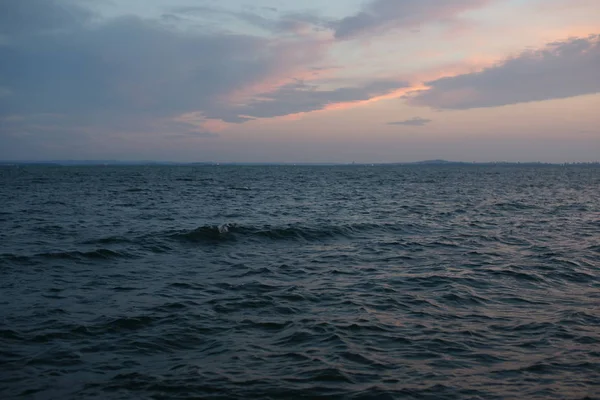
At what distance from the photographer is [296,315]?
37.0 ft

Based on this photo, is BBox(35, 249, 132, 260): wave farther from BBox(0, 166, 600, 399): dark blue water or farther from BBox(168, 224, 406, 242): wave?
BBox(168, 224, 406, 242): wave

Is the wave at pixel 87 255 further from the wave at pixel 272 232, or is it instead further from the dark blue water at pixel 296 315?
the wave at pixel 272 232

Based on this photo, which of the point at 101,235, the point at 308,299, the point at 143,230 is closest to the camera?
the point at 308,299

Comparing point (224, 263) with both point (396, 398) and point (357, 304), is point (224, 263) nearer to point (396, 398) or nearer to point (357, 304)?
point (357, 304)

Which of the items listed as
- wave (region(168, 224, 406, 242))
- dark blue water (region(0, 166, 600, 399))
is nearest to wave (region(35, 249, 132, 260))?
dark blue water (region(0, 166, 600, 399))

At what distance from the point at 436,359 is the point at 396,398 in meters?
1.79

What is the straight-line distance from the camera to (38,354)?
8.76 metres

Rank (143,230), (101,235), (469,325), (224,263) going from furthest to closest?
(143,230)
(101,235)
(224,263)
(469,325)

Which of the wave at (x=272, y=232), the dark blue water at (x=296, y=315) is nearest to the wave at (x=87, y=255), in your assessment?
the dark blue water at (x=296, y=315)

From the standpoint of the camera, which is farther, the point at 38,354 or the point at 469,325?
the point at 469,325

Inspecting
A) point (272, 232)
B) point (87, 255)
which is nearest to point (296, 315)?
point (87, 255)

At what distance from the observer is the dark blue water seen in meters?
7.80

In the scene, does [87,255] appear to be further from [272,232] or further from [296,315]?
[296,315]

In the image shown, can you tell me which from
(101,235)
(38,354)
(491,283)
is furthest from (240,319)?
(101,235)
